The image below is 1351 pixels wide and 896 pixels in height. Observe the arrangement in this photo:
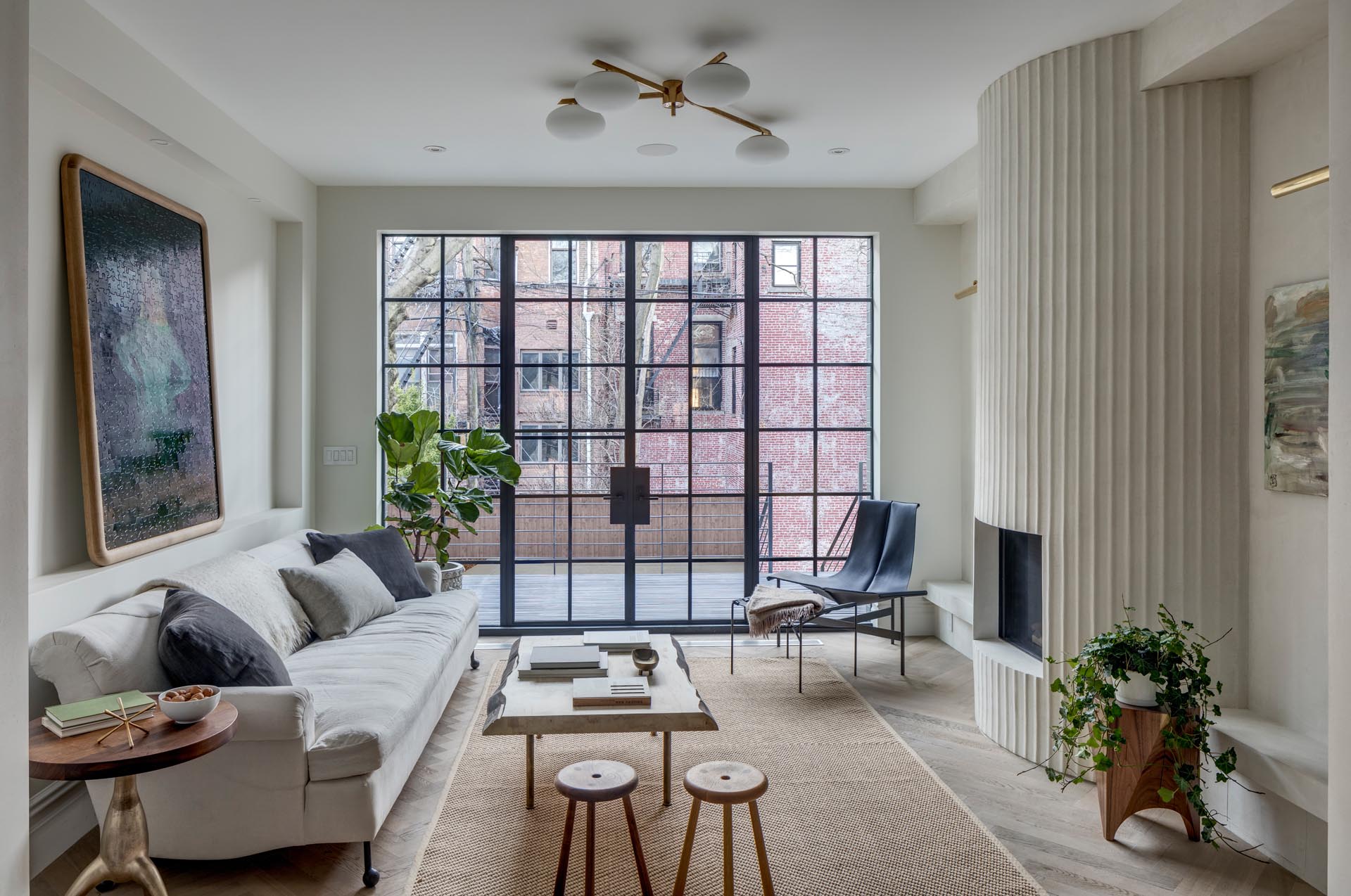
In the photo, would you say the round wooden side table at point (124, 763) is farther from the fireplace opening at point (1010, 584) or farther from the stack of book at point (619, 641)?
the fireplace opening at point (1010, 584)

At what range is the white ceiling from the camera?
2.80m

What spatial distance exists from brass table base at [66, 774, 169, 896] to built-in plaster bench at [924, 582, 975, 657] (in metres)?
3.80

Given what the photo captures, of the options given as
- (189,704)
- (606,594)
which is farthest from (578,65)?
(606,594)

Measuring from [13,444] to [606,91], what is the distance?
7.17 ft

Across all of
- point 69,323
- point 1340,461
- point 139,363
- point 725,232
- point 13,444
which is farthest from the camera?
point 725,232

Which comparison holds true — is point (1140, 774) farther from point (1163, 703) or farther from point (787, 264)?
point (787, 264)

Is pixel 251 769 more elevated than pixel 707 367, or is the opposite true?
pixel 707 367

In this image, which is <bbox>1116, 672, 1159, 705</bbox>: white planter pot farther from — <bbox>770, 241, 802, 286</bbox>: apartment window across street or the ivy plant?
<bbox>770, 241, 802, 286</bbox>: apartment window across street

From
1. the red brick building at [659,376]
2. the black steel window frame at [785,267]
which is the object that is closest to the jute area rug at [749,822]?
the red brick building at [659,376]

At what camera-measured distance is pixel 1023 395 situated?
330cm

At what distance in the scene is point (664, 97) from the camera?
11.1ft

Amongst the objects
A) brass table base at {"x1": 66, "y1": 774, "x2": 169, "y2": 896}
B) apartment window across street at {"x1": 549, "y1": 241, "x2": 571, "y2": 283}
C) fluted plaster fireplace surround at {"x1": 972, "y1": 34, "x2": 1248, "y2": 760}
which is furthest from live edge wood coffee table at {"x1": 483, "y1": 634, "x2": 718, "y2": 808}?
apartment window across street at {"x1": 549, "y1": 241, "x2": 571, "y2": 283}

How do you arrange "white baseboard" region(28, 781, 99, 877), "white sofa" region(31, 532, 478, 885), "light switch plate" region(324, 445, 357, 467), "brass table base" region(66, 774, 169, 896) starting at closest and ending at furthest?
"brass table base" region(66, 774, 169, 896) → "white sofa" region(31, 532, 478, 885) → "white baseboard" region(28, 781, 99, 877) → "light switch plate" region(324, 445, 357, 467)

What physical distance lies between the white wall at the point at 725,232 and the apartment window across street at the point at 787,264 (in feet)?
0.67
